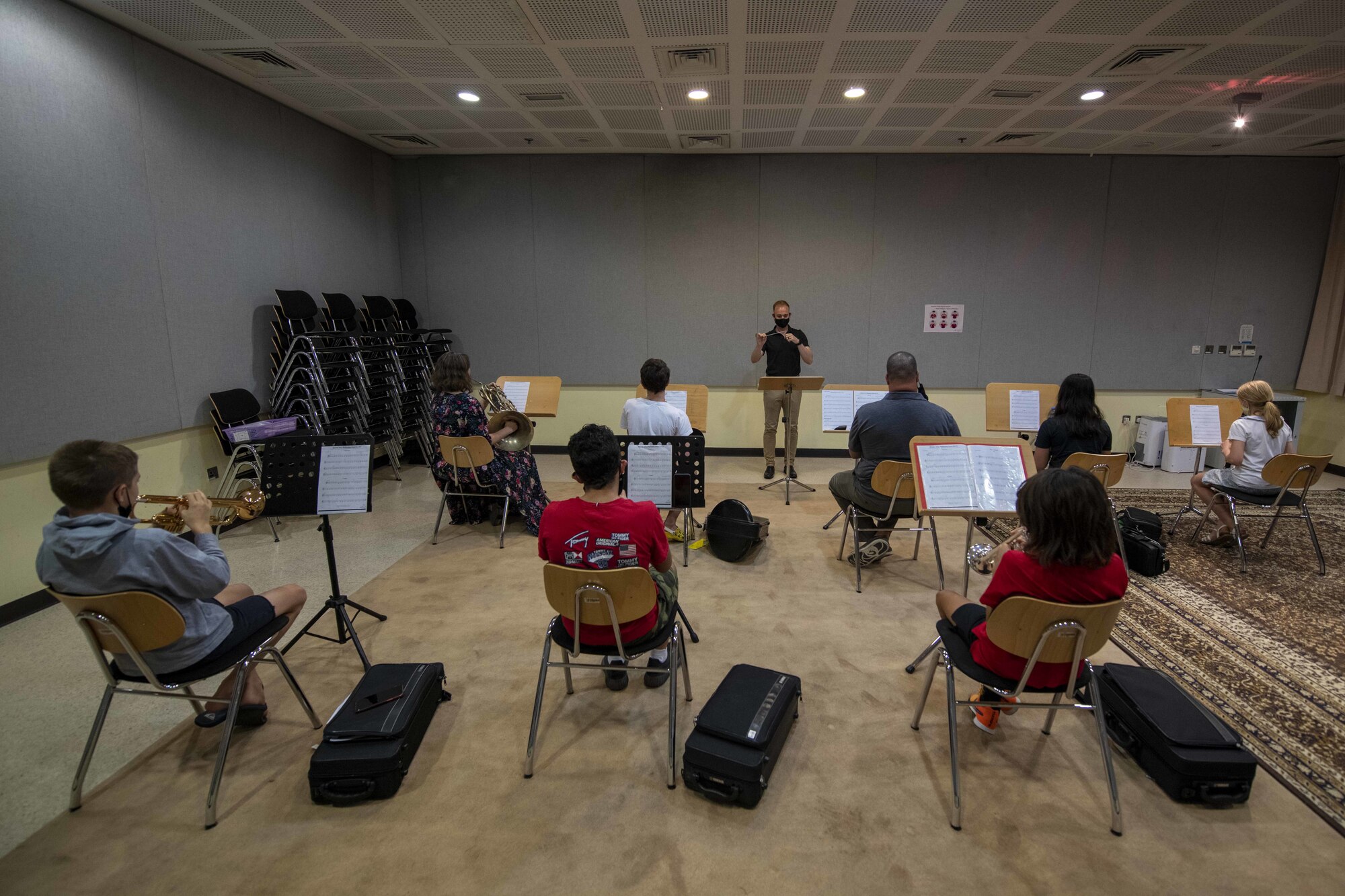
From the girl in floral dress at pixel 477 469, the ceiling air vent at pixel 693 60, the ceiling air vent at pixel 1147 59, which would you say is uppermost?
the ceiling air vent at pixel 693 60

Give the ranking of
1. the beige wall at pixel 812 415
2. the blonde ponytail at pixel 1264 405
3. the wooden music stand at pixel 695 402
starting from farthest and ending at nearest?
the beige wall at pixel 812 415, the wooden music stand at pixel 695 402, the blonde ponytail at pixel 1264 405

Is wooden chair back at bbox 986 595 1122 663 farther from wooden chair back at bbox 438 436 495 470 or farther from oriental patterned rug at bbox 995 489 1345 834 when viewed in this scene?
wooden chair back at bbox 438 436 495 470

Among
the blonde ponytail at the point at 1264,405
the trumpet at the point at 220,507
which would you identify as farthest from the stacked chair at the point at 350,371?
the blonde ponytail at the point at 1264,405

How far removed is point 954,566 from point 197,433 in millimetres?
5561

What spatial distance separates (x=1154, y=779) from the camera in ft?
7.31

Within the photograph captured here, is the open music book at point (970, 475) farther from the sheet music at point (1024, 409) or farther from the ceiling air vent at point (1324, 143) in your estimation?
the ceiling air vent at point (1324, 143)

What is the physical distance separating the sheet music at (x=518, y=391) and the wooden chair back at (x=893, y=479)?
3243 millimetres

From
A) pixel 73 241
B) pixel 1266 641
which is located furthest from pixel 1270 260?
pixel 73 241

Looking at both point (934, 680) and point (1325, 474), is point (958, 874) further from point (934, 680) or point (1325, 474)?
point (1325, 474)

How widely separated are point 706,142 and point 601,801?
5.94m

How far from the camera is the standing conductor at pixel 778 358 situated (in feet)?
20.7

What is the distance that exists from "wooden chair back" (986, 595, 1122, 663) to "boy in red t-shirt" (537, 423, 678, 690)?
3.65 ft

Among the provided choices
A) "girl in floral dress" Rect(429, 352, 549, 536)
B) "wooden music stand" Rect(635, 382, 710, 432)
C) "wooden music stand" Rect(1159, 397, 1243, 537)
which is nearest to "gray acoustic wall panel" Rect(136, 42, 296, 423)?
"girl in floral dress" Rect(429, 352, 549, 536)

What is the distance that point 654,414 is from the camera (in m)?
3.89
